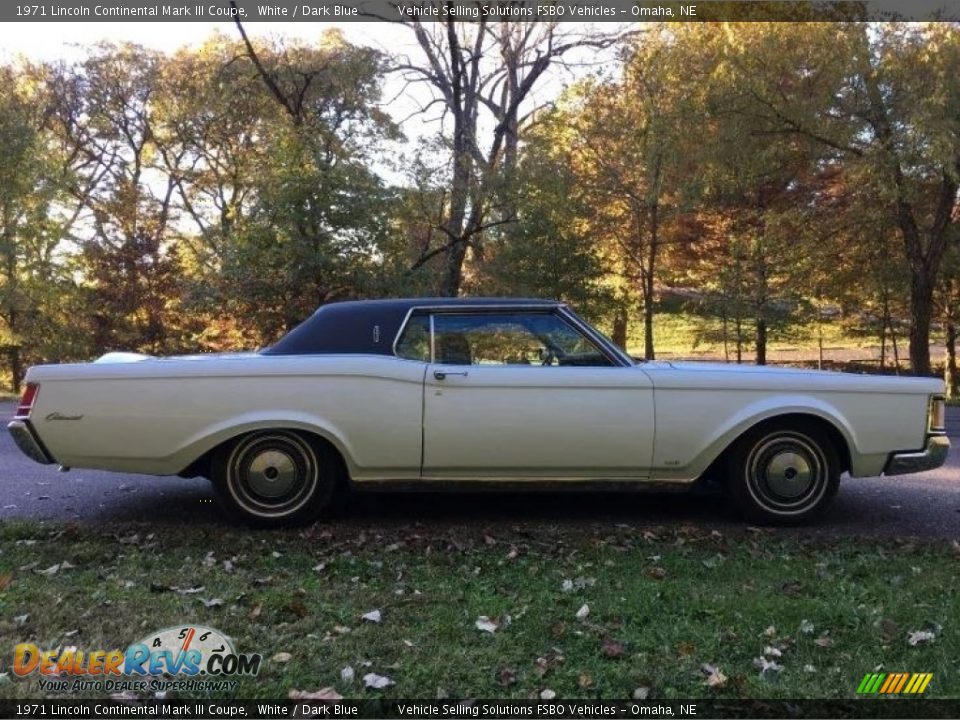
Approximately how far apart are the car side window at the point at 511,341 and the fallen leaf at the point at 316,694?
8.18 ft

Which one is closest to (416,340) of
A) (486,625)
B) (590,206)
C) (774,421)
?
(486,625)

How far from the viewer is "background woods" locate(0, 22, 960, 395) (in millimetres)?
15000

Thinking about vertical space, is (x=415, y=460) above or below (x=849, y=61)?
below

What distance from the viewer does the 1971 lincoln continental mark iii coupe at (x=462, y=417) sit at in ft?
15.4

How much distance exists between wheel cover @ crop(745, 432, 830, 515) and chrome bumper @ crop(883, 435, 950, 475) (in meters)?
0.43

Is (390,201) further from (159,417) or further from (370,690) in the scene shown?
(370,690)

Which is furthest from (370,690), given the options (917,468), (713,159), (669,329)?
(669,329)

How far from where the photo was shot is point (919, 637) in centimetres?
311

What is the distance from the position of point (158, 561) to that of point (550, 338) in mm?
2587

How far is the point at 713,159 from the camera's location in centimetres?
1593

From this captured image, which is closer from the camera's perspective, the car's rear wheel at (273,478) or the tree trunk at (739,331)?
the car's rear wheel at (273,478)

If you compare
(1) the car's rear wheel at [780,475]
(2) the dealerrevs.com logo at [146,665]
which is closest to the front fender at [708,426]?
(1) the car's rear wheel at [780,475]

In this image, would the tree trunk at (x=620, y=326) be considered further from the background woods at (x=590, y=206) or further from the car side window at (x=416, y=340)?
the car side window at (x=416, y=340)

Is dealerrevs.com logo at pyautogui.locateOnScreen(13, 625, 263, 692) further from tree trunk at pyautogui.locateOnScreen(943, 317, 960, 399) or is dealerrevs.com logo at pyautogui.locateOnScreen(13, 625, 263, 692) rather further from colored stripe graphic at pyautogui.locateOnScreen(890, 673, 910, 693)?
tree trunk at pyautogui.locateOnScreen(943, 317, 960, 399)
